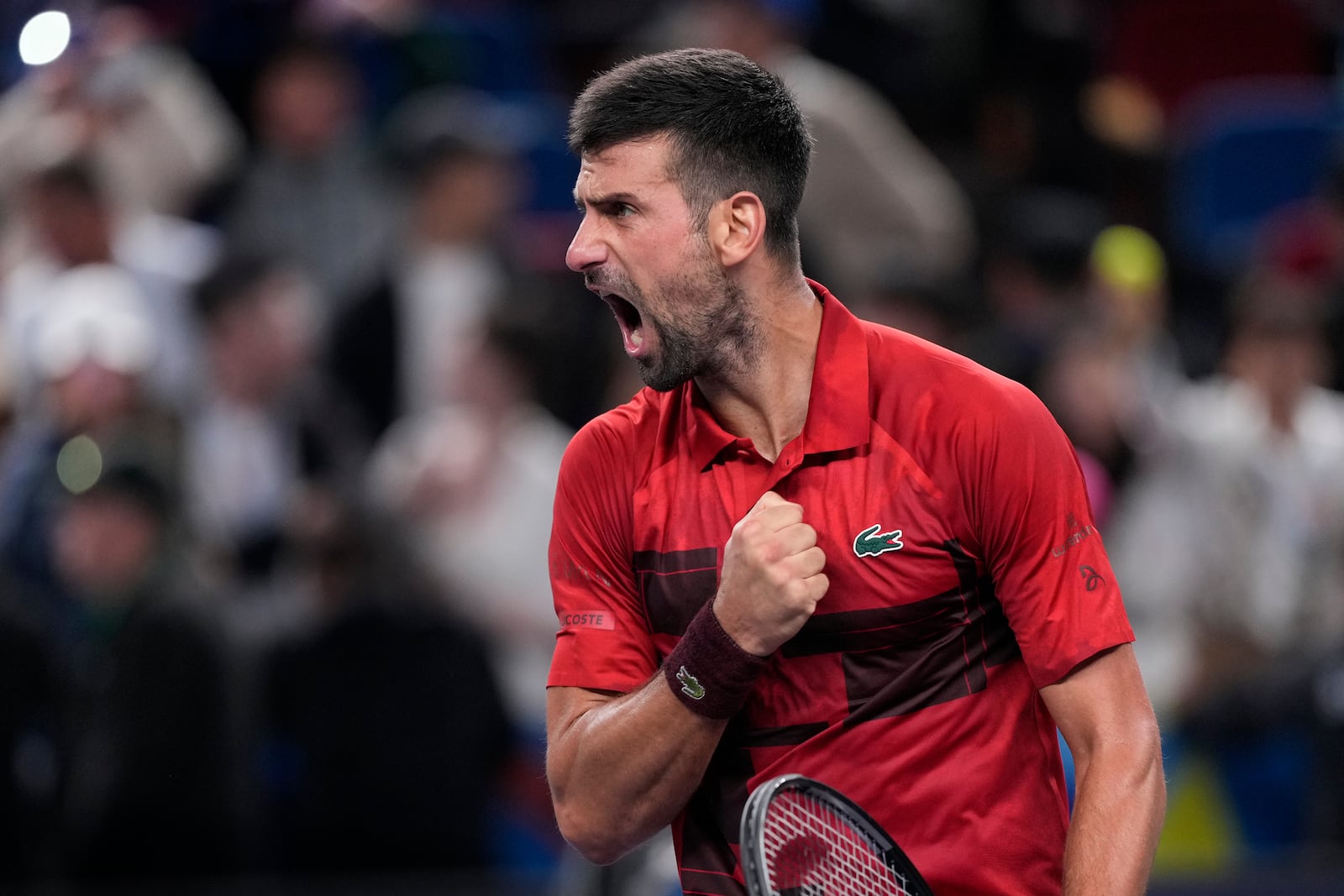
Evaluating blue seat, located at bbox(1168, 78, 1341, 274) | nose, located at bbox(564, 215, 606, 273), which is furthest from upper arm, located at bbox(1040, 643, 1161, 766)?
blue seat, located at bbox(1168, 78, 1341, 274)

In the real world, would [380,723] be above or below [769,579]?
below

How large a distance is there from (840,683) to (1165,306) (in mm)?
5649

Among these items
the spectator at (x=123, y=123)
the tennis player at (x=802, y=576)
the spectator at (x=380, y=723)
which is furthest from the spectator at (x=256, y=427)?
the tennis player at (x=802, y=576)

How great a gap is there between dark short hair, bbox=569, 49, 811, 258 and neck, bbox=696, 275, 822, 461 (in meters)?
0.14

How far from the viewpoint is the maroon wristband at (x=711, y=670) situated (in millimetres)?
2541

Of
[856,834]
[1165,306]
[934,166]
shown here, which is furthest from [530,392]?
[856,834]

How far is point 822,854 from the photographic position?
8.38ft

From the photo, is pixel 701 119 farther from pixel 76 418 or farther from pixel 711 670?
pixel 76 418

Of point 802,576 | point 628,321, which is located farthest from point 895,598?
point 628,321

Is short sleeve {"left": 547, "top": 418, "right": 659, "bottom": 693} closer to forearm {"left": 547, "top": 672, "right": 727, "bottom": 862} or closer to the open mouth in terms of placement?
forearm {"left": 547, "top": 672, "right": 727, "bottom": 862}

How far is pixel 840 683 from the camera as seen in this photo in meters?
2.69

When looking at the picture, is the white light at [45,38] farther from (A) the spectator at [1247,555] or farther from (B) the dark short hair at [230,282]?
(A) the spectator at [1247,555]

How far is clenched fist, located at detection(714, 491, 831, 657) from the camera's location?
2.50 m

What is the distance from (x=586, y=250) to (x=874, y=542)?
575mm
